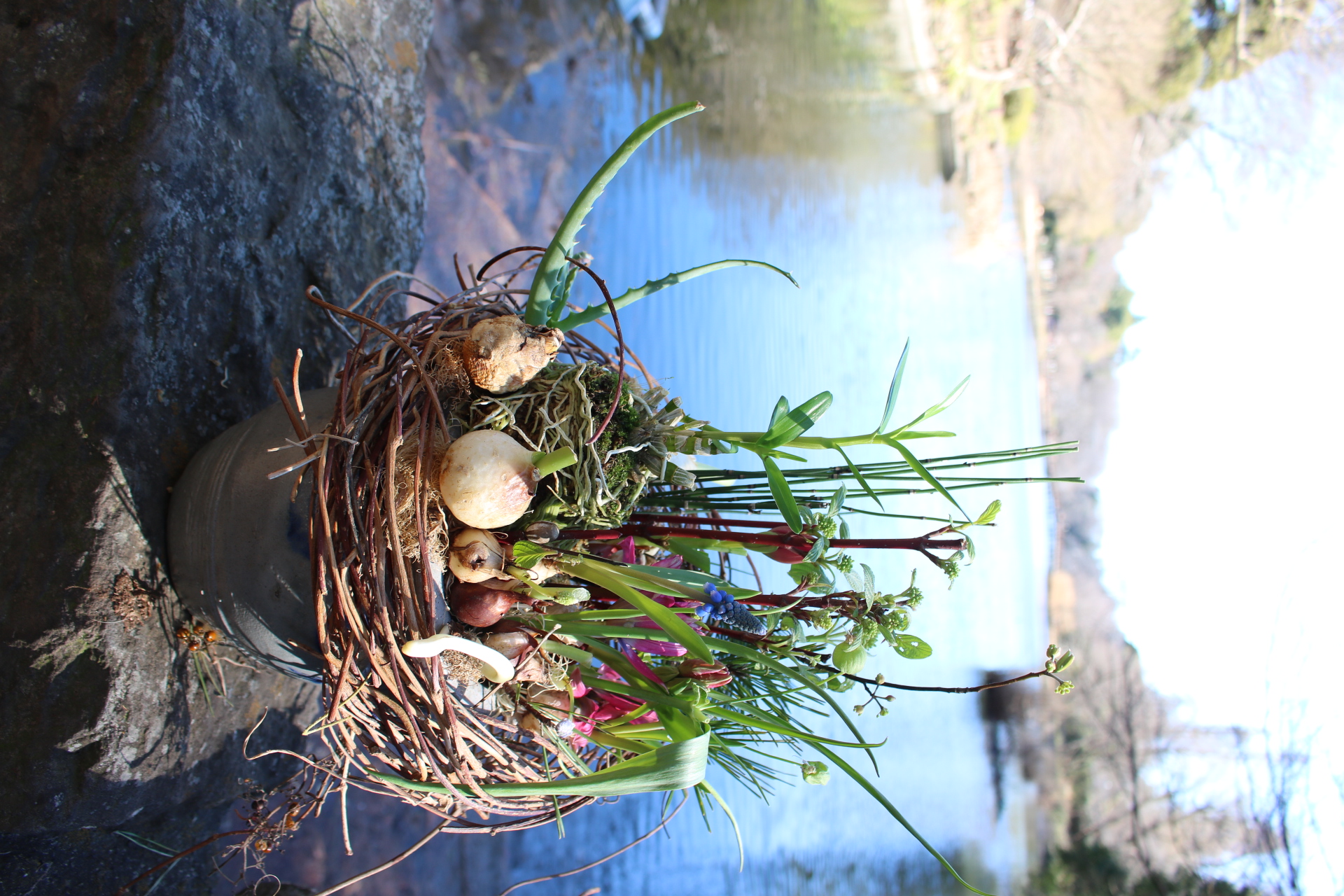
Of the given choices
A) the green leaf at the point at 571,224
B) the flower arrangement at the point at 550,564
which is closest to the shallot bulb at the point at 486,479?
the flower arrangement at the point at 550,564

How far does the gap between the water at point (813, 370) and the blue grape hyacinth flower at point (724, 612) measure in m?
0.66

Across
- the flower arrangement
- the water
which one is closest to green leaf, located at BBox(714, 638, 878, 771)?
the flower arrangement

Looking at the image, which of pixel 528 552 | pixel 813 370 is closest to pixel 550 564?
pixel 528 552

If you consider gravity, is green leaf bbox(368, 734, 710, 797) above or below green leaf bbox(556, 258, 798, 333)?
below

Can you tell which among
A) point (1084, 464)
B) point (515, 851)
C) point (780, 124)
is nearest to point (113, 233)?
point (515, 851)

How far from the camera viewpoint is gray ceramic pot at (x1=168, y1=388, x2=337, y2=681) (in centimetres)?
47

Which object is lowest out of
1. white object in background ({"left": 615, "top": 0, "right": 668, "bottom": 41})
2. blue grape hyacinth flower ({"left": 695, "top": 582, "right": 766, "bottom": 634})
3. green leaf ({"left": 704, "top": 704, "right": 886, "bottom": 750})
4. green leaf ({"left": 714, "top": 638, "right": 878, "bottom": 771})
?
green leaf ({"left": 704, "top": 704, "right": 886, "bottom": 750})

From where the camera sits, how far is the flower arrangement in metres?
0.40

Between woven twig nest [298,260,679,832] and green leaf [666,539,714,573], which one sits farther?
green leaf [666,539,714,573]

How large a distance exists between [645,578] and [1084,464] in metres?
2.52

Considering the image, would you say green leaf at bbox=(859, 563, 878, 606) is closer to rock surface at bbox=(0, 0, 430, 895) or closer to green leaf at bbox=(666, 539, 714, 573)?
green leaf at bbox=(666, 539, 714, 573)

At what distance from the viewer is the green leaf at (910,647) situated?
42 centimetres

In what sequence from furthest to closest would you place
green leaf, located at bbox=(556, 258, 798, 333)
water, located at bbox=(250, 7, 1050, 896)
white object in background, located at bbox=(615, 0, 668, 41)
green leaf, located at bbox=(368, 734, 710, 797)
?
white object in background, located at bbox=(615, 0, 668, 41) < water, located at bbox=(250, 7, 1050, 896) < green leaf, located at bbox=(556, 258, 798, 333) < green leaf, located at bbox=(368, 734, 710, 797)

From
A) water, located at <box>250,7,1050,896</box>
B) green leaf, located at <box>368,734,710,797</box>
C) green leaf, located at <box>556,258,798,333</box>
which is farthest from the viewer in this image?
water, located at <box>250,7,1050,896</box>
